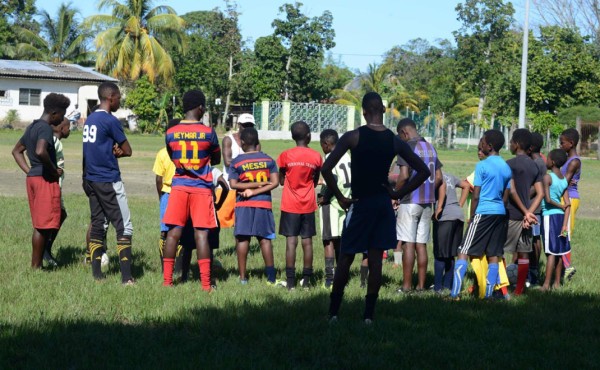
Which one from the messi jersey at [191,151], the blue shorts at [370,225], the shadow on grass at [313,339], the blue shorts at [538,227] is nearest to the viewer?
the shadow on grass at [313,339]

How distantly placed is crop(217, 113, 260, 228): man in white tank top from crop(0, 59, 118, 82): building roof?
4903 cm

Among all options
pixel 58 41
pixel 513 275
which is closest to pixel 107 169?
pixel 513 275

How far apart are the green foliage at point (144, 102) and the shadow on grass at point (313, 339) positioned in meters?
54.1

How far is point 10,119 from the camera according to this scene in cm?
5734

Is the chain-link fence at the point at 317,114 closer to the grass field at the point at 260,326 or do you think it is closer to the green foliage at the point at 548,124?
the green foliage at the point at 548,124

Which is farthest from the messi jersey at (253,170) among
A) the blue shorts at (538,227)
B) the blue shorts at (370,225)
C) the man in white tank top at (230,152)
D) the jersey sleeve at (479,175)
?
the blue shorts at (538,227)

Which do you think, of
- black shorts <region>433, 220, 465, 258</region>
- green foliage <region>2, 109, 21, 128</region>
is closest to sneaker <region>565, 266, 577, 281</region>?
black shorts <region>433, 220, 465, 258</region>

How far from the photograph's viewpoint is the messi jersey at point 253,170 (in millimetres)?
9258

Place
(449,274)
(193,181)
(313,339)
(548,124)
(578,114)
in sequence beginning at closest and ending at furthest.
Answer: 1. (313,339)
2. (193,181)
3. (449,274)
4. (578,114)
5. (548,124)

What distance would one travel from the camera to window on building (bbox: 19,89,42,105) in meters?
59.1

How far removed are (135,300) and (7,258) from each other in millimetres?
3132

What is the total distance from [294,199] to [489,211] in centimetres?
205

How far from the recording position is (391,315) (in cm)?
767

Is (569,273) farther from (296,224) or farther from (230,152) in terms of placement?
(230,152)
